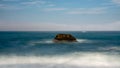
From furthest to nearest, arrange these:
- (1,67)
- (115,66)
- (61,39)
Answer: (61,39) < (115,66) < (1,67)

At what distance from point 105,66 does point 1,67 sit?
6.64 meters

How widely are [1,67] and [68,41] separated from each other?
21.1 m

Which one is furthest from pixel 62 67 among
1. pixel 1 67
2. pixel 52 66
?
pixel 1 67

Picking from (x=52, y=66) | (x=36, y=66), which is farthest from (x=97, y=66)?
(x=36, y=66)

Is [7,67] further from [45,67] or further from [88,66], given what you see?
[88,66]

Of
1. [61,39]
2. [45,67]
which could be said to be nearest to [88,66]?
[45,67]

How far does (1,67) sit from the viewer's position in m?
13.7

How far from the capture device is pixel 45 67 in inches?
553

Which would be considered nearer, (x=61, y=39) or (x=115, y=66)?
(x=115, y=66)

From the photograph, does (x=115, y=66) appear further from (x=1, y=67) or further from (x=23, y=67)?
(x=1, y=67)

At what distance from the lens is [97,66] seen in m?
14.6

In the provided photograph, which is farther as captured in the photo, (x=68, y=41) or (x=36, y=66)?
(x=68, y=41)

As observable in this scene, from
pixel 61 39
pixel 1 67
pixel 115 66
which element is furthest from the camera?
pixel 61 39

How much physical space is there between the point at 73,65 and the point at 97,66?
5.22 feet
